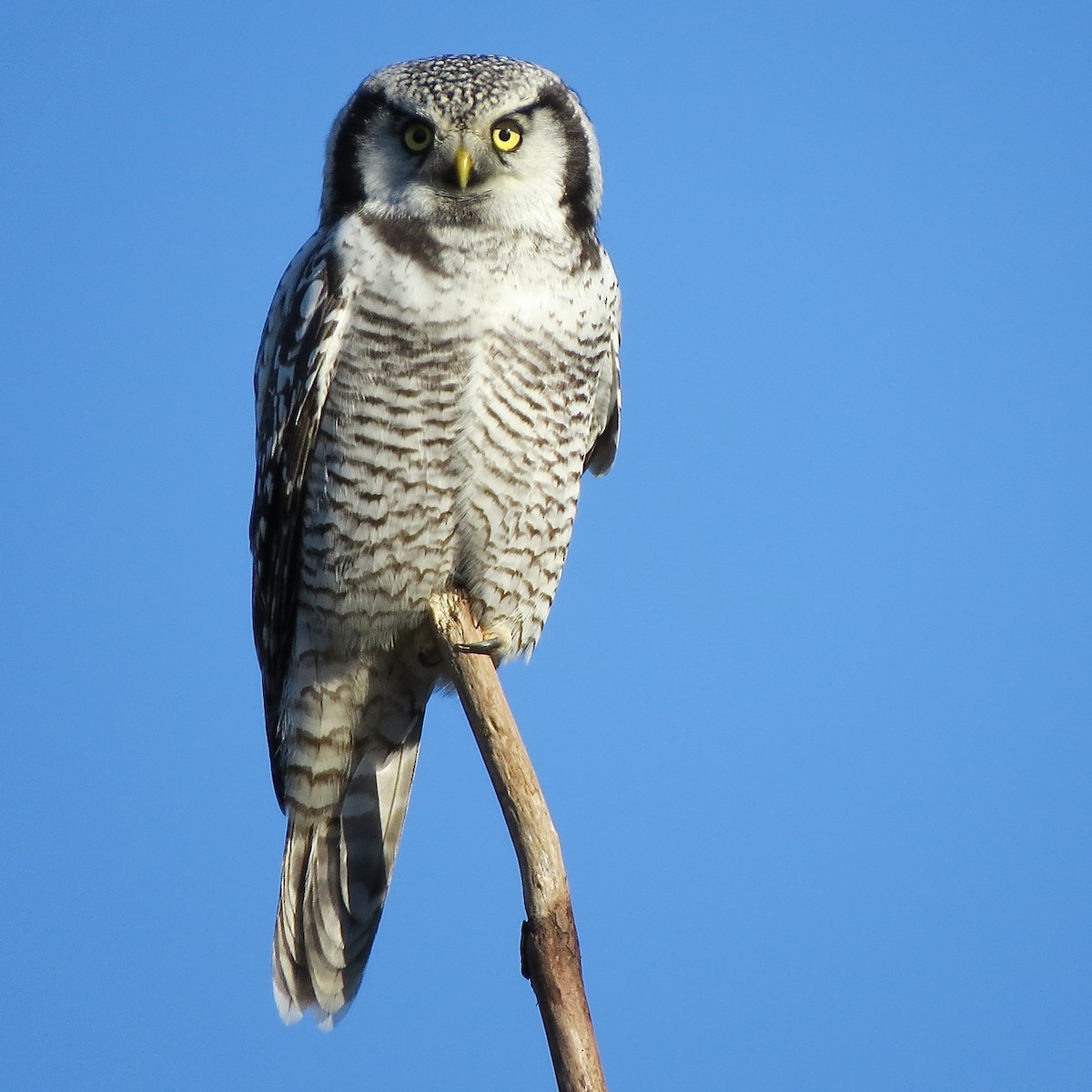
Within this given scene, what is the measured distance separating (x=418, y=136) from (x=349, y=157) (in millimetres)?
266

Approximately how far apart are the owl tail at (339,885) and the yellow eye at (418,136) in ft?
5.38

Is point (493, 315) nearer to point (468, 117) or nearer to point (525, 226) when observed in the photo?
point (525, 226)

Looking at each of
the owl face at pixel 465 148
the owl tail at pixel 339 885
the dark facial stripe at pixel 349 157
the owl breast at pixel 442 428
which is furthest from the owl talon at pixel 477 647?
the dark facial stripe at pixel 349 157

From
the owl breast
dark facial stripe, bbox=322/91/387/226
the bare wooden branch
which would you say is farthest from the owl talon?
dark facial stripe, bbox=322/91/387/226

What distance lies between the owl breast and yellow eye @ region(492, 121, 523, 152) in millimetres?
252

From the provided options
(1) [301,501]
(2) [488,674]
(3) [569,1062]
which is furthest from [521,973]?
(1) [301,501]

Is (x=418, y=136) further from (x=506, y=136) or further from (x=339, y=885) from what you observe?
(x=339, y=885)

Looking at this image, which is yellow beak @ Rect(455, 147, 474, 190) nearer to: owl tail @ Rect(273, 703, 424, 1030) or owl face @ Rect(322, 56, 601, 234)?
owl face @ Rect(322, 56, 601, 234)

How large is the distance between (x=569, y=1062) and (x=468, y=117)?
232 cm

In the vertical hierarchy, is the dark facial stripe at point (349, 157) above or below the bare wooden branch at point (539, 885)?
above

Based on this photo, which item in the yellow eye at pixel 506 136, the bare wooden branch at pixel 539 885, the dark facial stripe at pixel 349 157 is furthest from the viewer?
the dark facial stripe at pixel 349 157

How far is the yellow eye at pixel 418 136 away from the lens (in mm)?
3660

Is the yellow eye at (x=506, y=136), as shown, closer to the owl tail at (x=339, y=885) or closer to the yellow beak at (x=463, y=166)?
the yellow beak at (x=463, y=166)

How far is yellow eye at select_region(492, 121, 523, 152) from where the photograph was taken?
12.1 ft
